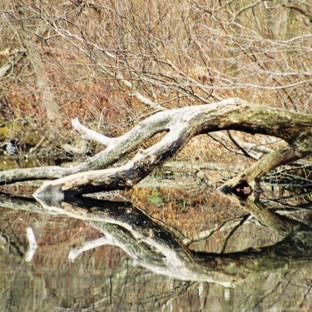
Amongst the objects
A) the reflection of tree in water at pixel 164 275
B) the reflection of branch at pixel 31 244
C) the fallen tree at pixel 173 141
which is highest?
the fallen tree at pixel 173 141

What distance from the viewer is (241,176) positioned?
1015 cm

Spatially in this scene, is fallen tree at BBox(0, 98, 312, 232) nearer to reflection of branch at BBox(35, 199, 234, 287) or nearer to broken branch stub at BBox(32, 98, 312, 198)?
broken branch stub at BBox(32, 98, 312, 198)

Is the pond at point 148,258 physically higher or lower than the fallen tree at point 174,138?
lower

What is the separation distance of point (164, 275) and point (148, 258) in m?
0.64

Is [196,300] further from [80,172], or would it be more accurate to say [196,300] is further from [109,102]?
[109,102]

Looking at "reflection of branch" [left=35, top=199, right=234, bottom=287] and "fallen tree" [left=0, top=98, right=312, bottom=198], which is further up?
"fallen tree" [left=0, top=98, right=312, bottom=198]

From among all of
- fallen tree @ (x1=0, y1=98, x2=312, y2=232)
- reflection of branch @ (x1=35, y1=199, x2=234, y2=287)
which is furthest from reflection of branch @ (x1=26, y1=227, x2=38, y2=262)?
fallen tree @ (x1=0, y1=98, x2=312, y2=232)

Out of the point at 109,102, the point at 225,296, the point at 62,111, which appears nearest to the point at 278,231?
the point at 225,296

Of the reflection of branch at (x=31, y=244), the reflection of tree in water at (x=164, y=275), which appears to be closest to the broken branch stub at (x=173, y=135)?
the reflection of tree in water at (x=164, y=275)

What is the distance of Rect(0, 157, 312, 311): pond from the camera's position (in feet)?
14.7

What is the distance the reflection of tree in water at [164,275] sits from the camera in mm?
4457

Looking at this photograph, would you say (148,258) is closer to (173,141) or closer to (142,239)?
(142,239)

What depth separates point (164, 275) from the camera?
17.0 feet

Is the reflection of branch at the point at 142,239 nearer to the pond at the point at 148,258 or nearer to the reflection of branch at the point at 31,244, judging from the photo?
the pond at the point at 148,258
